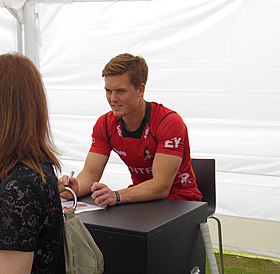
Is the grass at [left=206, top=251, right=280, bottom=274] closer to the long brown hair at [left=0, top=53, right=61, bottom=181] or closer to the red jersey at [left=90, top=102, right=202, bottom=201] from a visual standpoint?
the red jersey at [left=90, top=102, right=202, bottom=201]

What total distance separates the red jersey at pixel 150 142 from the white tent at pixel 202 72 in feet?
2.34

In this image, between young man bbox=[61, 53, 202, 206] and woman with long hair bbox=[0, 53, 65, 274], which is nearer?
woman with long hair bbox=[0, 53, 65, 274]

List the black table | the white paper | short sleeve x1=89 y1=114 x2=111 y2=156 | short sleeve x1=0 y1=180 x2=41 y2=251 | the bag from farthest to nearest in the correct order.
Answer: short sleeve x1=89 y1=114 x2=111 y2=156
the white paper
the black table
the bag
short sleeve x1=0 y1=180 x2=41 y2=251

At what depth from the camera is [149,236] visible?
1.46 m

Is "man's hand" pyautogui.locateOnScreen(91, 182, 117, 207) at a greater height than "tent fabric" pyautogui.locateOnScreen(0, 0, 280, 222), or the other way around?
"tent fabric" pyautogui.locateOnScreen(0, 0, 280, 222)

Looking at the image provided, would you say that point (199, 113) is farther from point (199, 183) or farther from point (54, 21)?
point (54, 21)

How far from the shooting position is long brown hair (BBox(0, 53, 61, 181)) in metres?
0.99

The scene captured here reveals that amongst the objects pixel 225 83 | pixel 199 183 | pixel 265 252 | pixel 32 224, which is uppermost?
pixel 225 83

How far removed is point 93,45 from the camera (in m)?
3.19

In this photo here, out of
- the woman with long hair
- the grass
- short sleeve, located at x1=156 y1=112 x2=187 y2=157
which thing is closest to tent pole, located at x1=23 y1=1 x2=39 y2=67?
short sleeve, located at x1=156 y1=112 x2=187 y2=157

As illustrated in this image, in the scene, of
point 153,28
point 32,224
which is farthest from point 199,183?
point 32,224

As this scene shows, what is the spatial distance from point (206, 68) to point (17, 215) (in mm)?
2138

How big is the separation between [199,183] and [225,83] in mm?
680

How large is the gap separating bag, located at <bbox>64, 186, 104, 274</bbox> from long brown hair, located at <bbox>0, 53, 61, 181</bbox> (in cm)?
18
